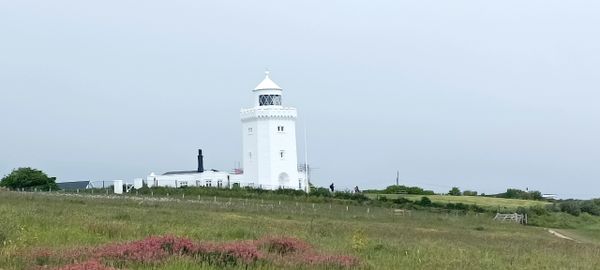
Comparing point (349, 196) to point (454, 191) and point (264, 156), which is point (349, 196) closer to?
point (264, 156)

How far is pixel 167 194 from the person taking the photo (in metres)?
65.4

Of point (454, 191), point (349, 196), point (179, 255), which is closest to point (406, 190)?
point (454, 191)

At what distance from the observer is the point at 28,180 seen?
243 feet

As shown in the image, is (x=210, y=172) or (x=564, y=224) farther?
(x=210, y=172)

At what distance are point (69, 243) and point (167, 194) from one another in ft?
173

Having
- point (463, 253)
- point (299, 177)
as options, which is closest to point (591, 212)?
point (299, 177)

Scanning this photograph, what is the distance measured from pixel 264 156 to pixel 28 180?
23029 mm

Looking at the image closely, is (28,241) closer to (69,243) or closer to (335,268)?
(69,243)

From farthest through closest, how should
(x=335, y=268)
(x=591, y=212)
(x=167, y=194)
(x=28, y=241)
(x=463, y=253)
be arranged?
1. (x=591, y=212)
2. (x=167, y=194)
3. (x=463, y=253)
4. (x=28, y=241)
5. (x=335, y=268)

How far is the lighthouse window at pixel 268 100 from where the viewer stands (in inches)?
3378

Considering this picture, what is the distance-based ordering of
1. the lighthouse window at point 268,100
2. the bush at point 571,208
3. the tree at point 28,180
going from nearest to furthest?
the bush at point 571,208 → the tree at point 28,180 → the lighthouse window at point 268,100

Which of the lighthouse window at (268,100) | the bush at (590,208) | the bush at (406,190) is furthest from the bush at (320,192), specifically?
the bush at (590,208)

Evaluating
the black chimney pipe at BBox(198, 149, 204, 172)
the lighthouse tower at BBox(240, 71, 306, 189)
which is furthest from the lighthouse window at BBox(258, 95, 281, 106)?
the black chimney pipe at BBox(198, 149, 204, 172)

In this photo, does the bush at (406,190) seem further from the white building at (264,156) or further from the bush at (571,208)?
the bush at (571,208)
